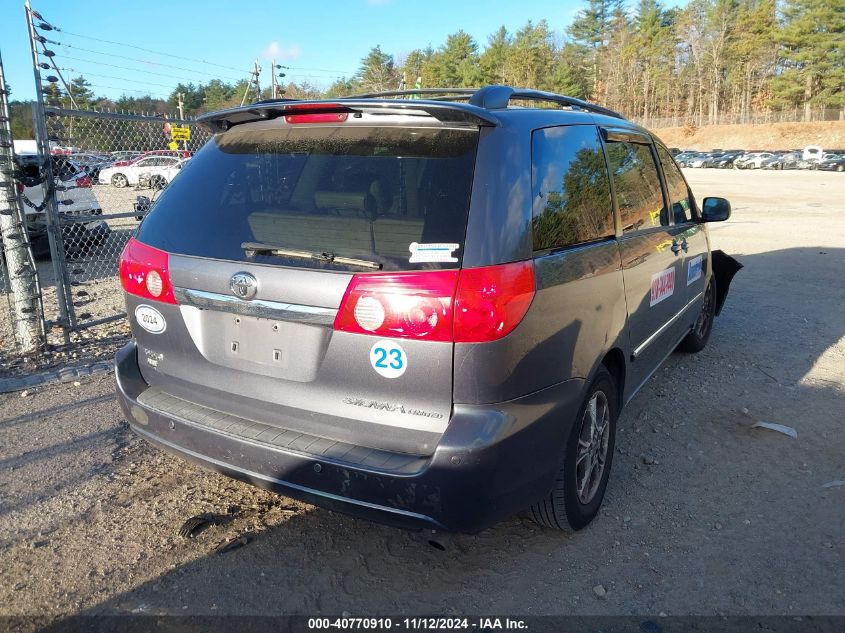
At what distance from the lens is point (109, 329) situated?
21.2 feet

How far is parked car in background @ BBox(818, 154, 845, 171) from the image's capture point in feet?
153

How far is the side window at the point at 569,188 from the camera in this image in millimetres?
2697

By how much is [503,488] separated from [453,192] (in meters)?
1.09

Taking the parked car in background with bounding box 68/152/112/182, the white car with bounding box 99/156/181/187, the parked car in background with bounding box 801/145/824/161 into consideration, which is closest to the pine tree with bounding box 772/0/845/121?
the parked car in background with bounding box 801/145/824/161

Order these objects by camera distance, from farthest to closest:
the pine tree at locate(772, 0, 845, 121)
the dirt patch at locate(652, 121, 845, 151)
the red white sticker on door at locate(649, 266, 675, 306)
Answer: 1. the pine tree at locate(772, 0, 845, 121)
2. the dirt patch at locate(652, 121, 845, 151)
3. the red white sticker on door at locate(649, 266, 675, 306)

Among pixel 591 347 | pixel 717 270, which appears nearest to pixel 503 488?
pixel 591 347

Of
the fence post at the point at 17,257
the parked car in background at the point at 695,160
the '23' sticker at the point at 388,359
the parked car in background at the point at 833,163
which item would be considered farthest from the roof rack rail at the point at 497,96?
the parked car in background at the point at 695,160

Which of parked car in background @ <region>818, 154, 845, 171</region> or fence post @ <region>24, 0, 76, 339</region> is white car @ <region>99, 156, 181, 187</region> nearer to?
fence post @ <region>24, 0, 76, 339</region>

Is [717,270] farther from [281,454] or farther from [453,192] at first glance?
[281,454]

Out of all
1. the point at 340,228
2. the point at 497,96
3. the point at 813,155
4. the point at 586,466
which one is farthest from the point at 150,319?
the point at 813,155

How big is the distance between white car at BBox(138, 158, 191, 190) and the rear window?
11.4 ft

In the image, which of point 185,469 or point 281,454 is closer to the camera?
point 281,454

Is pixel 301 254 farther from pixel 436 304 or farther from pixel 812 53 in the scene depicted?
pixel 812 53

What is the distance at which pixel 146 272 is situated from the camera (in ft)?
9.53
